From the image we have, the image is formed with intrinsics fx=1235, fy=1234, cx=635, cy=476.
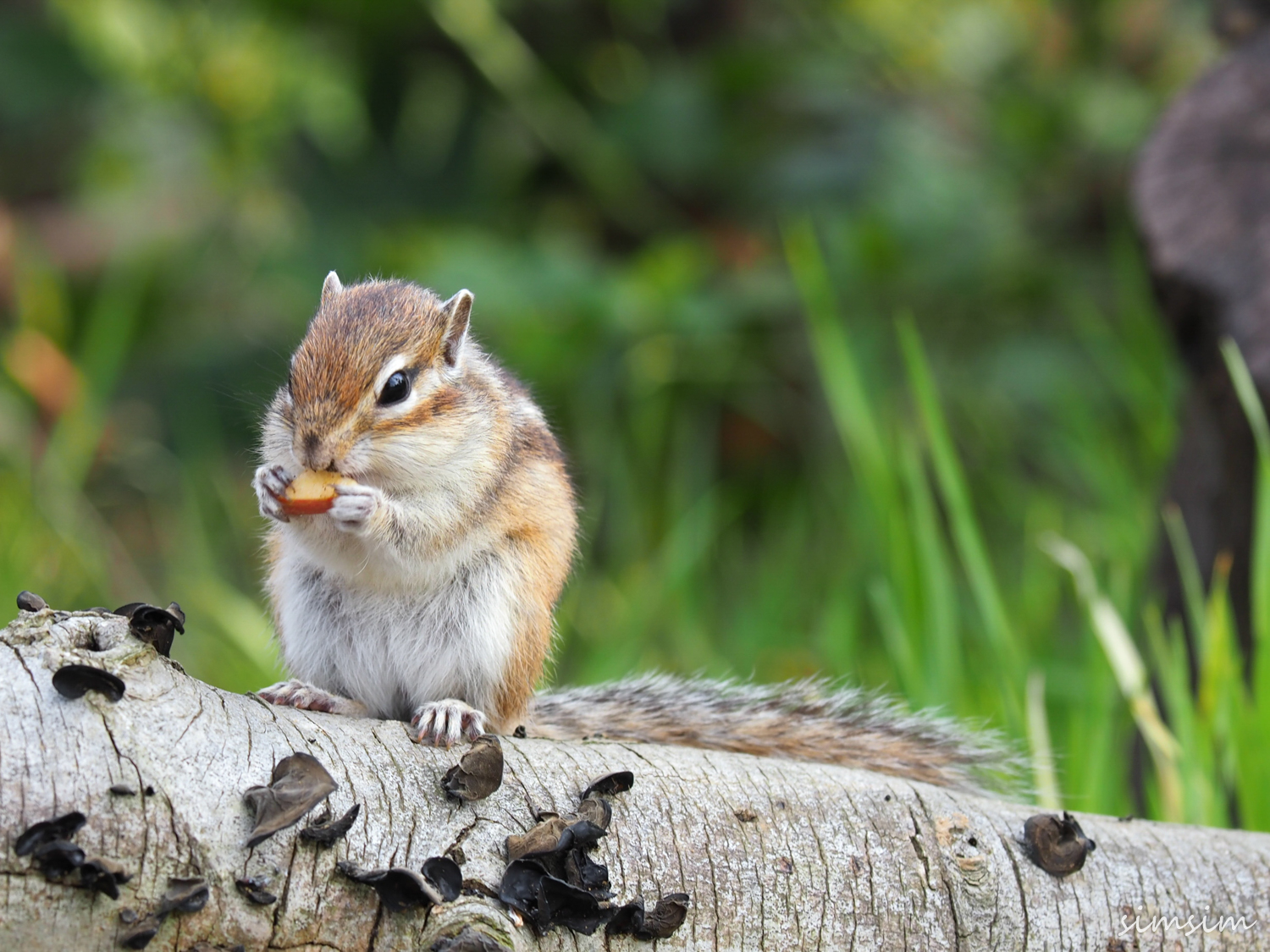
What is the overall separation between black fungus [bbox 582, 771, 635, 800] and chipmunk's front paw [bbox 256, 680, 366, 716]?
44cm

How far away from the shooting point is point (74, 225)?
4777 mm

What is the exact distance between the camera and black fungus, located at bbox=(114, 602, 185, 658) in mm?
1126

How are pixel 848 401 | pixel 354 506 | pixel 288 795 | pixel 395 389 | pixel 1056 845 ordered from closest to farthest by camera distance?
1. pixel 288 795
2. pixel 1056 845
3. pixel 354 506
4. pixel 395 389
5. pixel 848 401

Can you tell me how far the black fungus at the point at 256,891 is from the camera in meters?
1.04

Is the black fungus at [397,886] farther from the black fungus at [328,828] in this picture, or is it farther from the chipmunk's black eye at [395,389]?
the chipmunk's black eye at [395,389]

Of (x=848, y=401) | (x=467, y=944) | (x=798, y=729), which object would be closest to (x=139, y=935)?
(x=467, y=944)

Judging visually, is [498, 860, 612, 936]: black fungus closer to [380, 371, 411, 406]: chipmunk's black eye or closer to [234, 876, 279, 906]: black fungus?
[234, 876, 279, 906]: black fungus

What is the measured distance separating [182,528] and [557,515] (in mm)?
2311

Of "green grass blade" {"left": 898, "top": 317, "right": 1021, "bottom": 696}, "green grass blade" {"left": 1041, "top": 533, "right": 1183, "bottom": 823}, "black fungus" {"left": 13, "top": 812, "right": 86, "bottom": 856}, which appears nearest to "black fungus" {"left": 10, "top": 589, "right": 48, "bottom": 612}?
"black fungus" {"left": 13, "top": 812, "right": 86, "bottom": 856}

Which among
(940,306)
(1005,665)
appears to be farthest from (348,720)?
(940,306)

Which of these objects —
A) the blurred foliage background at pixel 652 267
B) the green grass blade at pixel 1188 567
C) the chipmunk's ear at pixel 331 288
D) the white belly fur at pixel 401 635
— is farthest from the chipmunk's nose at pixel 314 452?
the blurred foliage background at pixel 652 267

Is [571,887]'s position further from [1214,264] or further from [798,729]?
[1214,264]

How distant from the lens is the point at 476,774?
119cm

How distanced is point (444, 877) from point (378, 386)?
2.21 ft
